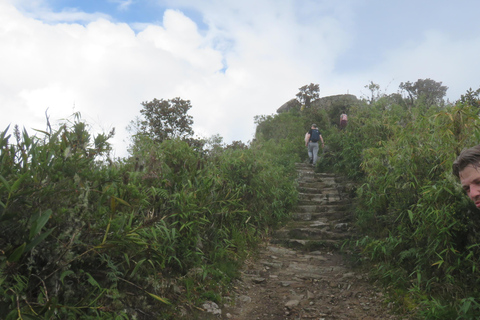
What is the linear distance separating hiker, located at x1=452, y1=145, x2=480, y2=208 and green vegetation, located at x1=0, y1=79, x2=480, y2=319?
159 centimetres

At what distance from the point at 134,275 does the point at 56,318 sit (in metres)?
0.77

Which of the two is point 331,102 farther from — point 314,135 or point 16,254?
point 16,254

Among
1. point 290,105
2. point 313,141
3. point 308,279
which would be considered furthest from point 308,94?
point 308,279

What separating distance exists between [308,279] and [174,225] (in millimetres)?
2133

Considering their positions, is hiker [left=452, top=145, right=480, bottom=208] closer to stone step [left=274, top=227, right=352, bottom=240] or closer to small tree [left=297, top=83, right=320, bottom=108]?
stone step [left=274, top=227, right=352, bottom=240]

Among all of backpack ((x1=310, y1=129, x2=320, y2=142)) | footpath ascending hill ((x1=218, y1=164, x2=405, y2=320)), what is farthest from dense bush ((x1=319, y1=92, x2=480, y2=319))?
backpack ((x1=310, y1=129, x2=320, y2=142))

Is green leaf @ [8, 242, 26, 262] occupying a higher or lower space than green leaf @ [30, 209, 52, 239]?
lower

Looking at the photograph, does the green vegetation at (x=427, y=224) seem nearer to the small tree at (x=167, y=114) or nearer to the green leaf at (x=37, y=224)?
the green leaf at (x=37, y=224)

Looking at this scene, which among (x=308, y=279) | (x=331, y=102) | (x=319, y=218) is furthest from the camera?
(x=331, y=102)

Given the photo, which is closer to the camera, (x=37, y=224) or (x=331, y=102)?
(x=37, y=224)

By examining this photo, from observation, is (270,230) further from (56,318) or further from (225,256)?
(56,318)

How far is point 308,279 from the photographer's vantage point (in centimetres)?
499

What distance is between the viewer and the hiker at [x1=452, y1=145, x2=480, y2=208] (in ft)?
6.07

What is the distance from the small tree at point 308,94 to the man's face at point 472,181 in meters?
20.9
